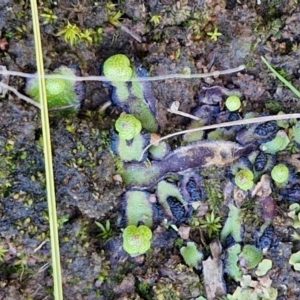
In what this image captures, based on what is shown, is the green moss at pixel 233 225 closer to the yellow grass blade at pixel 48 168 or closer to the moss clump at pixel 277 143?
the moss clump at pixel 277 143

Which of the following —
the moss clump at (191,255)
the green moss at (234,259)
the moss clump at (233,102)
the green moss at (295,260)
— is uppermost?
the moss clump at (233,102)

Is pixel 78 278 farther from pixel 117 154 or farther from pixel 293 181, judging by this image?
pixel 293 181

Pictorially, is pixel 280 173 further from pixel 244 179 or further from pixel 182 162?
pixel 182 162

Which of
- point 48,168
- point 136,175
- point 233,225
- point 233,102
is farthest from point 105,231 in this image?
point 233,102

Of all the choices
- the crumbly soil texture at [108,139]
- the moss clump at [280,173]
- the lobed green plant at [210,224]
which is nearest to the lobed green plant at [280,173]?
the moss clump at [280,173]

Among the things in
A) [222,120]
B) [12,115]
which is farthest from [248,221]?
[12,115]

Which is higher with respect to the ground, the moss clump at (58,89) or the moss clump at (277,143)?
the moss clump at (58,89)

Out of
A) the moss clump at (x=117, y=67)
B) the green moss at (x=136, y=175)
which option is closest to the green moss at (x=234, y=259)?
the green moss at (x=136, y=175)

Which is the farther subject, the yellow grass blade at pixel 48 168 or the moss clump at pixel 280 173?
the moss clump at pixel 280 173
